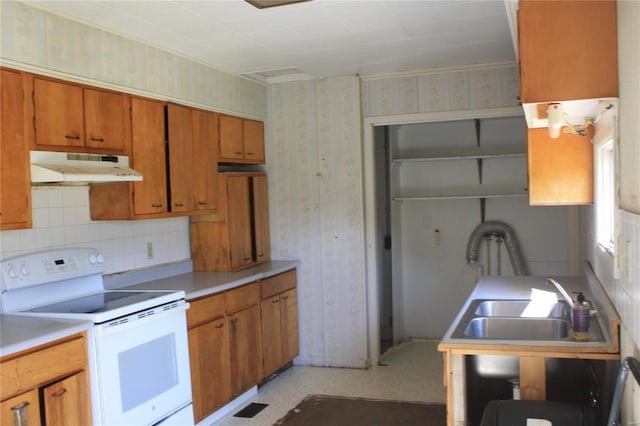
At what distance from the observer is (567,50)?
2.02m

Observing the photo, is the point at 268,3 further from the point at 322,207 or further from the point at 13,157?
the point at 322,207

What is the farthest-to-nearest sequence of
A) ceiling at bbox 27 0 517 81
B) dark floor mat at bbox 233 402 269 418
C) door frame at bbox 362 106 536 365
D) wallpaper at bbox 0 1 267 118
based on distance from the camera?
door frame at bbox 362 106 536 365
dark floor mat at bbox 233 402 269 418
ceiling at bbox 27 0 517 81
wallpaper at bbox 0 1 267 118

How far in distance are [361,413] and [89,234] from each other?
2.10 m

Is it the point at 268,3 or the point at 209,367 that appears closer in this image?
the point at 268,3

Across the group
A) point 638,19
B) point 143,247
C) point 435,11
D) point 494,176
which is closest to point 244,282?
point 143,247

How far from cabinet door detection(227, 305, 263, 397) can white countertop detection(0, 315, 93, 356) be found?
4.66ft

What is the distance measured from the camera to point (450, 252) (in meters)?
5.73

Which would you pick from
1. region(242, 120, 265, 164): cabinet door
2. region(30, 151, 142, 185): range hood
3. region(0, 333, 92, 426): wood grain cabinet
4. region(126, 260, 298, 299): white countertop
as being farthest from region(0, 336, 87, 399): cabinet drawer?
region(242, 120, 265, 164): cabinet door

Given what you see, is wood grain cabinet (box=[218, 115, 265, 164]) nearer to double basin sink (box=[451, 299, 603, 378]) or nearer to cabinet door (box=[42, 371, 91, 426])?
cabinet door (box=[42, 371, 91, 426])

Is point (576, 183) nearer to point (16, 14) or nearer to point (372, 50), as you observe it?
point (372, 50)

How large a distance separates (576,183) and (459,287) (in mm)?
2942

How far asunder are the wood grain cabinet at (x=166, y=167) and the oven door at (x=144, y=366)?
712mm

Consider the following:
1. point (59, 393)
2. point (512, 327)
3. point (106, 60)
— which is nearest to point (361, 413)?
point (512, 327)

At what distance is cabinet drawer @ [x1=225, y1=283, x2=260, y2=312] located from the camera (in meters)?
4.10
